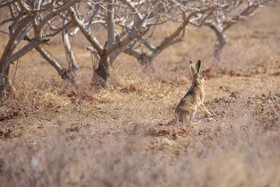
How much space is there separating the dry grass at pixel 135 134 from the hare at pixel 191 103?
0.22m

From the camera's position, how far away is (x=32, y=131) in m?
6.17

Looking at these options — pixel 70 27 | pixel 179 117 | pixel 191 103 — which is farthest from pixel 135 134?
pixel 70 27

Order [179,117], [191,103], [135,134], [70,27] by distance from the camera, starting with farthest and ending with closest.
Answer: [70,27] → [191,103] → [179,117] → [135,134]

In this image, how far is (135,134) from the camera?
446 cm

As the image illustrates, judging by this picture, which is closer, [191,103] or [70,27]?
[191,103]

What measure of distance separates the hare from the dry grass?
221 millimetres

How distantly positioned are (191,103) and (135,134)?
191cm

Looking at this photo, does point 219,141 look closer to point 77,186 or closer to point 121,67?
point 77,186

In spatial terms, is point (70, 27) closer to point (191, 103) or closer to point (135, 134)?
point (191, 103)

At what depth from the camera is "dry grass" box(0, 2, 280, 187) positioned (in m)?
3.45

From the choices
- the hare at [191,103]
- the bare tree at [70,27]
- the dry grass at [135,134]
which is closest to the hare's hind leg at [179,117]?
the hare at [191,103]

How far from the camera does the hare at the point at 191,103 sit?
19.2ft

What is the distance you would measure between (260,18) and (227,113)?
72.5ft

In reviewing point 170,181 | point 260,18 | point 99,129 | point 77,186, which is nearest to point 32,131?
point 99,129
